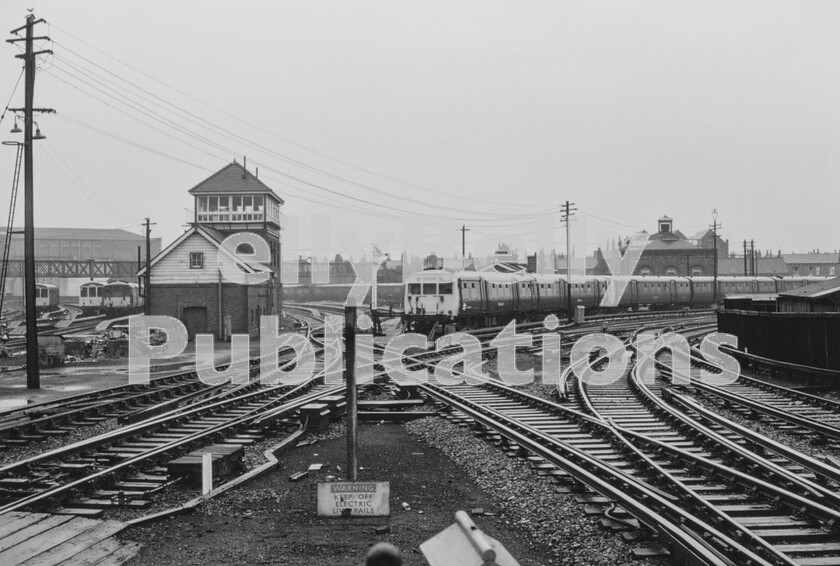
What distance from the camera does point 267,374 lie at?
17.8 metres

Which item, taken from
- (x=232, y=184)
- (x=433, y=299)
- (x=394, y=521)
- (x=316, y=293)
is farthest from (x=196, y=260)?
(x=316, y=293)

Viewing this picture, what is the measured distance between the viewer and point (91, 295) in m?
55.3

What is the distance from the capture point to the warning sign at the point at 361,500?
6.64m

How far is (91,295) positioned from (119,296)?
353cm

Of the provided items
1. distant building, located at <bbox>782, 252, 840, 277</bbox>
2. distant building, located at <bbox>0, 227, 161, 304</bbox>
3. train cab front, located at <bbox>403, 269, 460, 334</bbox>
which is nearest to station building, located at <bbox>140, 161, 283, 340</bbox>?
train cab front, located at <bbox>403, 269, 460, 334</bbox>

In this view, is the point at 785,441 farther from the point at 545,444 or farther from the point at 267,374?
the point at 267,374

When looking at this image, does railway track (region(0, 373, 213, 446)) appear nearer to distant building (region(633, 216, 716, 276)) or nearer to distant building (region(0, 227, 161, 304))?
distant building (region(633, 216, 716, 276))

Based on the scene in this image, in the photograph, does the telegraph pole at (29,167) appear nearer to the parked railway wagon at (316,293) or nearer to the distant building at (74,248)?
the parked railway wagon at (316,293)

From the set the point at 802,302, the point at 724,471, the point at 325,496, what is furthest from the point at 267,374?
the point at 802,302

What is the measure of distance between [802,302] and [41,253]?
95697 millimetres

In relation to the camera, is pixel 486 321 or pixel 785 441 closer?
pixel 785 441

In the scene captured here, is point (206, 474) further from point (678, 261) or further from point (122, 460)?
point (678, 261)

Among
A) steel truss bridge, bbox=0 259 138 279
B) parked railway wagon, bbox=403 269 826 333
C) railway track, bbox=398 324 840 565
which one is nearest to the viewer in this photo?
railway track, bbox=398 324 840 565

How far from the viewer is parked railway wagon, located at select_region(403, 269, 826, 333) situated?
28.4 metres
